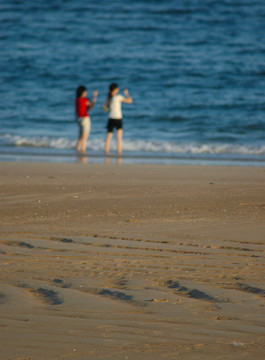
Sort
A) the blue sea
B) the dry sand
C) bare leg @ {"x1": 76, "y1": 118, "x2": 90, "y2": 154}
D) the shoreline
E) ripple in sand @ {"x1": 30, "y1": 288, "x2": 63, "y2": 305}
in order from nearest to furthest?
1. the dry sand
2. ripple in sand @ {"x1": 30, "y1": 288, "x2": 63, "y2": 305}
3. the shoreline
4. bare leg @ {"x1": 76, "y1": 118, "x2": 90, "y2": 154}
5. the blue sea

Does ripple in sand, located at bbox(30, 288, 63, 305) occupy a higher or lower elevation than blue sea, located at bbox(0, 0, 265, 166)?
lower

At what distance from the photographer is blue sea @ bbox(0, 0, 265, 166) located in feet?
53.3

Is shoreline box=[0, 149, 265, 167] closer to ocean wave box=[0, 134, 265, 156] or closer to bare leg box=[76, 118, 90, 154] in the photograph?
bare leg box=[76, 118, 90, 154]

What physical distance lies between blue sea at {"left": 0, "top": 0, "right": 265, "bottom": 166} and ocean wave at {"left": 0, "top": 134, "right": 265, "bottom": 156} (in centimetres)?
2

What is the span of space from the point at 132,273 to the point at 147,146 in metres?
12.2

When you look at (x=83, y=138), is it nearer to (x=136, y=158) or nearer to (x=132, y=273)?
(x=136, y=158)

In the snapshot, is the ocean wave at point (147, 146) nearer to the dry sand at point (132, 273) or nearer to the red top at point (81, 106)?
the red top at point (81, 106)

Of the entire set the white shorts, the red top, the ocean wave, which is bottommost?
the ocean wave

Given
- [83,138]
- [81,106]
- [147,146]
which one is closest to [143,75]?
[147,146]

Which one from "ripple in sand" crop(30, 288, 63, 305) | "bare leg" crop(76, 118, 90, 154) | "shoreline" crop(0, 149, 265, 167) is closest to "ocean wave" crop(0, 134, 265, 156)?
"bare leg" crop(76, 118, 90, 154)

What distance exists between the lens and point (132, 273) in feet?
12.5

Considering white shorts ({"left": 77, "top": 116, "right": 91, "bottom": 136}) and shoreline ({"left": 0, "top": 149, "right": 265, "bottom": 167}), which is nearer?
shoreline ({"left": 0, "top": 149, "right": 265, "bottom": 167})

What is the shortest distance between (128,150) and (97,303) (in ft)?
40.0

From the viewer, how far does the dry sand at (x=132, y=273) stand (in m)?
2.71
